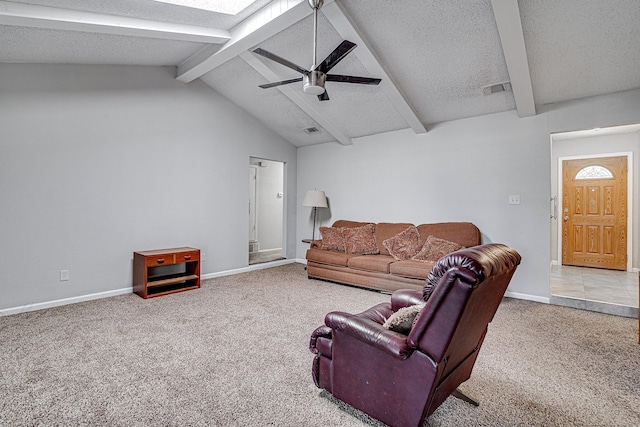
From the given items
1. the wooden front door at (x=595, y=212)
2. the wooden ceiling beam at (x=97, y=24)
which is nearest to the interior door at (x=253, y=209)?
the wooden ceiling beam at (x=97, y=24)

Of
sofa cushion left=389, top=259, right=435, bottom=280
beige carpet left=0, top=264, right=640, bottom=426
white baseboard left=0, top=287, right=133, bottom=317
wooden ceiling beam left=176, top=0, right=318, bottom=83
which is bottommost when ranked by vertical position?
beige carpet left=0, top=264, right=640, bottom=426

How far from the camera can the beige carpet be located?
5.57 ft

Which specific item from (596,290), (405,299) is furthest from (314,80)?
(596,290)

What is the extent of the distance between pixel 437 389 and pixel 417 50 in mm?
3149

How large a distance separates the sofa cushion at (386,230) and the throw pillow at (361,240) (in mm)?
65

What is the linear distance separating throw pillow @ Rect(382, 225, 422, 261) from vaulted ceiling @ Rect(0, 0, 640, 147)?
5.48ft

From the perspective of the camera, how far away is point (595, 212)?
551cm

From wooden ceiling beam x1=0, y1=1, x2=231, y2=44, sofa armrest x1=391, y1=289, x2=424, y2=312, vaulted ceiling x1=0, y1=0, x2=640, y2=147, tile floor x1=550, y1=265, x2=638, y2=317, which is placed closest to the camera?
sofa armrest x1=391, y1=289, x2=424, y2=312

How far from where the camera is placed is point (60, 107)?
11.3 ft

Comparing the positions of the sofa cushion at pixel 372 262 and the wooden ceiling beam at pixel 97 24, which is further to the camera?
the sofa cushion at pixel 372 262

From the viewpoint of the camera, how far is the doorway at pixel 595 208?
509cm

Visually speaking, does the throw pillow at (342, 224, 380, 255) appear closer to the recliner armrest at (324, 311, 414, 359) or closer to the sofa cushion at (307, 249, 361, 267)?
the sofa cushion at (307, 249, 361, 267)

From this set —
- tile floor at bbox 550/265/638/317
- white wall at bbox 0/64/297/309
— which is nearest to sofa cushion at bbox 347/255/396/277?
tile floor at bbox 550/265/638/317

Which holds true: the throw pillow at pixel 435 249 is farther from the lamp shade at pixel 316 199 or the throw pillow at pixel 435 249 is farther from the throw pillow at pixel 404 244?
the lamp shade at pixel 316 199
